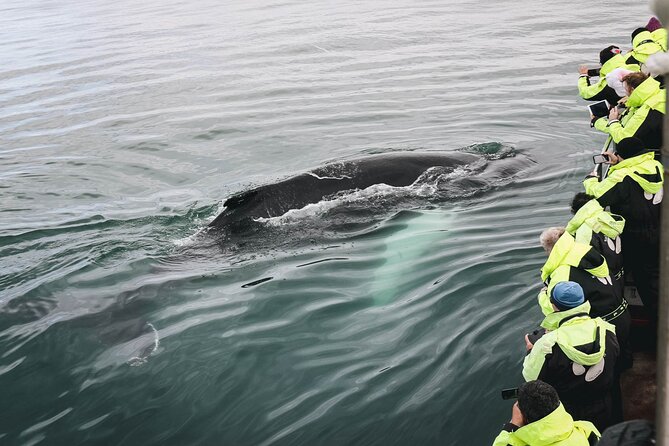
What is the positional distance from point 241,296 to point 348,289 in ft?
4.50

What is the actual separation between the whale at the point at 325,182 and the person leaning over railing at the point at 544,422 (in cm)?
627

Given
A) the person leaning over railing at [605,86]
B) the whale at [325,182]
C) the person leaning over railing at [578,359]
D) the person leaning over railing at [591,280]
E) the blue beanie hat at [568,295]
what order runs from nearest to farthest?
the person leaning over railing at [578,359] < the blue beanie hat at [568,295] < the person leaning over railing at [591,280] < the person leaning over railing at [605,86] < the whale at [325,182]

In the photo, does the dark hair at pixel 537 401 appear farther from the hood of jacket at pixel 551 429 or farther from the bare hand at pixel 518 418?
the bare hand at pixel 518 418

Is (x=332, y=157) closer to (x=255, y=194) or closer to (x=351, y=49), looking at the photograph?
(x=255, y=194)

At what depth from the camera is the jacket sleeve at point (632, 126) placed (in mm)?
7871

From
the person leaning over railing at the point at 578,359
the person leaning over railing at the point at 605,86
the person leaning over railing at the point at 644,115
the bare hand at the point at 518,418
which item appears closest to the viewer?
the bare hand at the point at 518,418

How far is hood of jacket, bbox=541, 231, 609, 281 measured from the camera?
625cm

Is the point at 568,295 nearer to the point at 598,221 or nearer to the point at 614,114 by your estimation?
the point at 598,221

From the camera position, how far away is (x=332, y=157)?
15297 mm

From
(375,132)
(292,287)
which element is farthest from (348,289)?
(375,132)

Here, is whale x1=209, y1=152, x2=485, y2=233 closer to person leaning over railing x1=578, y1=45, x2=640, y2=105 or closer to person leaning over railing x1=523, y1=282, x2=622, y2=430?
person leaning over railing x1=578, y1=45, x2=640, y2=105

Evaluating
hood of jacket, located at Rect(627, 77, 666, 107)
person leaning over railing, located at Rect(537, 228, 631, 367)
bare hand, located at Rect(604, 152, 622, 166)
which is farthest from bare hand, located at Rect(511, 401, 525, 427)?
hood of jacket, located at Rect(627, 77, 666, 107)

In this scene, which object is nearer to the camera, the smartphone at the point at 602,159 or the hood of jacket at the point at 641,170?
the hood of jacket at the point at 641,170

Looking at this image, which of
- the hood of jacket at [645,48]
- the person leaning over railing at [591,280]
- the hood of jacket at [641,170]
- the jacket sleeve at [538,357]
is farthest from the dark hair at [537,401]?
the hood of jacket at [645,48]
